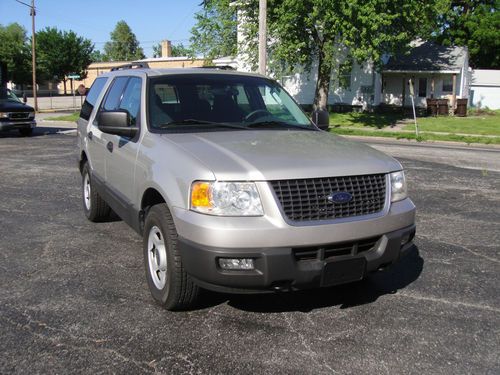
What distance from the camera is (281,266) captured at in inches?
128

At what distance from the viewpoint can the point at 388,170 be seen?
3812 mm

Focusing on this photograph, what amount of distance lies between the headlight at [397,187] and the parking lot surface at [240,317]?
87 cm

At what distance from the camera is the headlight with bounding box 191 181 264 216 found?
3301 millimetres

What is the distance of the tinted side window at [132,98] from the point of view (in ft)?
15.1

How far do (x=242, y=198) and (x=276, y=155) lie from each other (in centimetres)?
46

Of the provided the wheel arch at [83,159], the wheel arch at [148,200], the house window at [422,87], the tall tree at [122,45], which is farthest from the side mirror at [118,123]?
the tall tree at [122,45]

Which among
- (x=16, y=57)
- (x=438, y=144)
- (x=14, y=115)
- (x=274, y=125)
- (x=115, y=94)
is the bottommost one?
(x=438, y=144)

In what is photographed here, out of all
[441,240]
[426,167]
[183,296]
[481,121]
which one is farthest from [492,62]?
[183,296]

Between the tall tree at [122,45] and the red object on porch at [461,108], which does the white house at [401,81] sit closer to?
the red object on porch at [461,108]

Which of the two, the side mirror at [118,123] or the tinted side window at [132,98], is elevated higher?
the tinted side window at [132,98]

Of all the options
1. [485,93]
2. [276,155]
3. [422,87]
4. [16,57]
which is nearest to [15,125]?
[276,155]

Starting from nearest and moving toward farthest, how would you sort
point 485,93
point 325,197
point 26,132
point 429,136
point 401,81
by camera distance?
point 325,197, point 26,132, point 429,136, point 401,81, point 485,93

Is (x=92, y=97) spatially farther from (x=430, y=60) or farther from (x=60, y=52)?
(x=60, y=52)

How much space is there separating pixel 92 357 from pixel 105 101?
3347 mm
